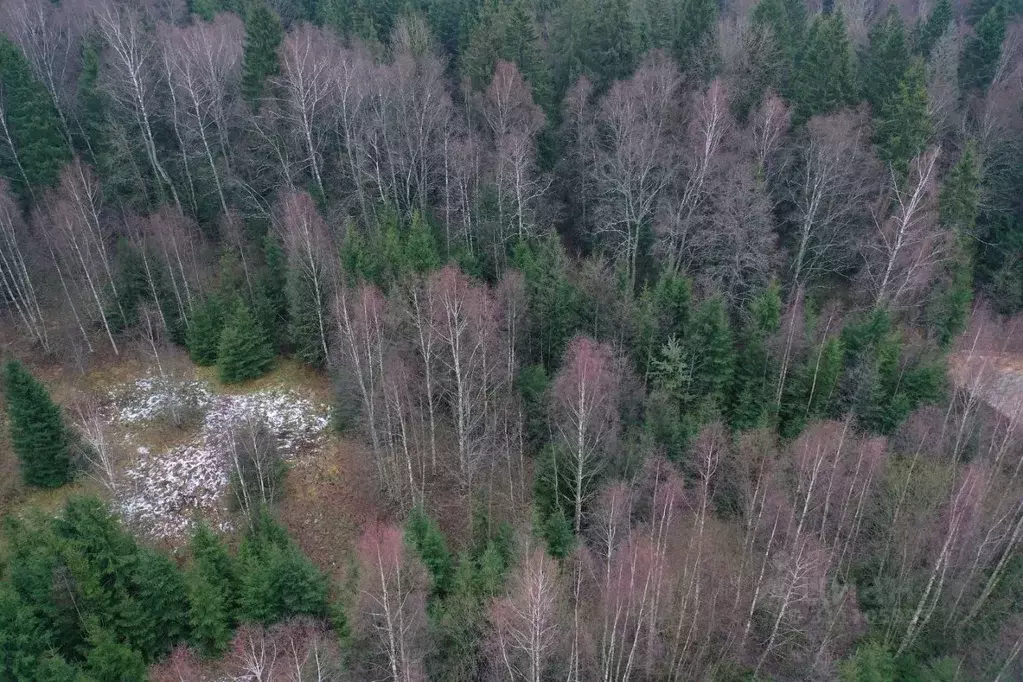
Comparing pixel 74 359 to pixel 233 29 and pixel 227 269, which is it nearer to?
pixel 227 269

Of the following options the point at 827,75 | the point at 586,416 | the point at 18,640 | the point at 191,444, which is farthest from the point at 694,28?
the point at 18,640

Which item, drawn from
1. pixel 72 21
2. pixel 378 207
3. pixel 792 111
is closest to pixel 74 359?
pixel 378 207

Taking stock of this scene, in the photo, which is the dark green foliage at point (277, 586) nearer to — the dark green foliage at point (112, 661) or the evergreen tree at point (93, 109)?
the dark green foliage at point (112, 661)

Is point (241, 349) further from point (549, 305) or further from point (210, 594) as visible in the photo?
point (549, 305)

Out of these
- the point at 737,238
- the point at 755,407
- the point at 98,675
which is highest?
the point at 737,238

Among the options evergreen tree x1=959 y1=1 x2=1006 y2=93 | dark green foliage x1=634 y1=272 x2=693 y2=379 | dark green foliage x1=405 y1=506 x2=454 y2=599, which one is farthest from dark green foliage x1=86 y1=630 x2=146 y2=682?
evergreen tree x1=959 y1=1 x2=1006 y2=93

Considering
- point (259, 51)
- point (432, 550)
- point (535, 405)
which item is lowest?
point (432, 550)

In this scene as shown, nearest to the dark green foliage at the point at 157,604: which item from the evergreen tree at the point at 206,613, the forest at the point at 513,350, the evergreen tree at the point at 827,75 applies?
the forest at the point at 513,350
